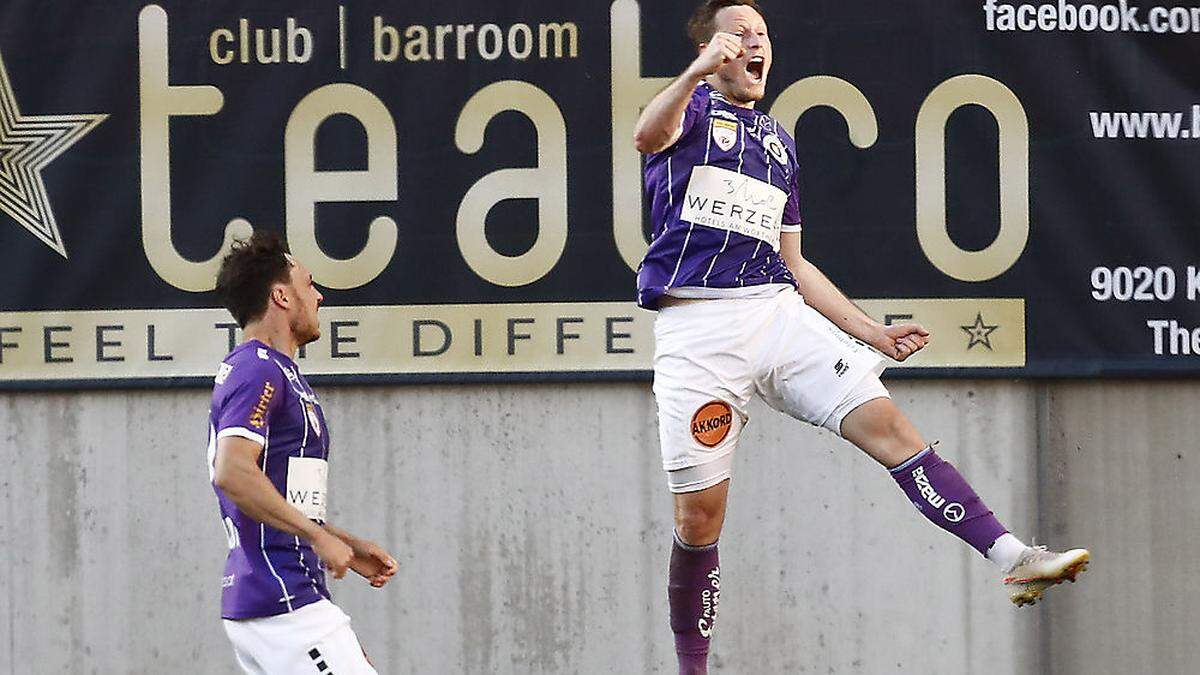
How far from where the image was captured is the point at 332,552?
3.72 metres

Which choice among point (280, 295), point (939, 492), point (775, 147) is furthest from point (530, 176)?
point (939, 492)

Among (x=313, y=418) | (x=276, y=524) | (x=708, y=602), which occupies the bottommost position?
(x=708, y=602)

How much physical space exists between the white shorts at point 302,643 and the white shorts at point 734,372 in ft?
3.92

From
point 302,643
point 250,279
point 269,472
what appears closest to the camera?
point 302,643

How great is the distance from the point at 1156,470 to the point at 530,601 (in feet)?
8.02

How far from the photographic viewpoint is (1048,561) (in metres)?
4.22

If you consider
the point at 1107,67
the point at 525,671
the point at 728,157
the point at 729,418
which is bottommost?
the point at 525,671

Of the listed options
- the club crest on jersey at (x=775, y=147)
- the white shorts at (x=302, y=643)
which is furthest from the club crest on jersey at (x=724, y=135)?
the white shorts at (x=302, y=643)

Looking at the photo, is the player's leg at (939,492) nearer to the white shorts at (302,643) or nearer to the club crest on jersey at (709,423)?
the club crest on jersey at (709,423)

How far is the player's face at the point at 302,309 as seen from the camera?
166 inches

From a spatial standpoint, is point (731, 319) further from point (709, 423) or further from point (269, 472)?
point (269, 472)

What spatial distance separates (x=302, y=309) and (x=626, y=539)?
2614mm

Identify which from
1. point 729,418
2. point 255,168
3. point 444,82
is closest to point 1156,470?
point 729,418

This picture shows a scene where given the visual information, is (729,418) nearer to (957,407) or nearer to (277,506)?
(277,506)
